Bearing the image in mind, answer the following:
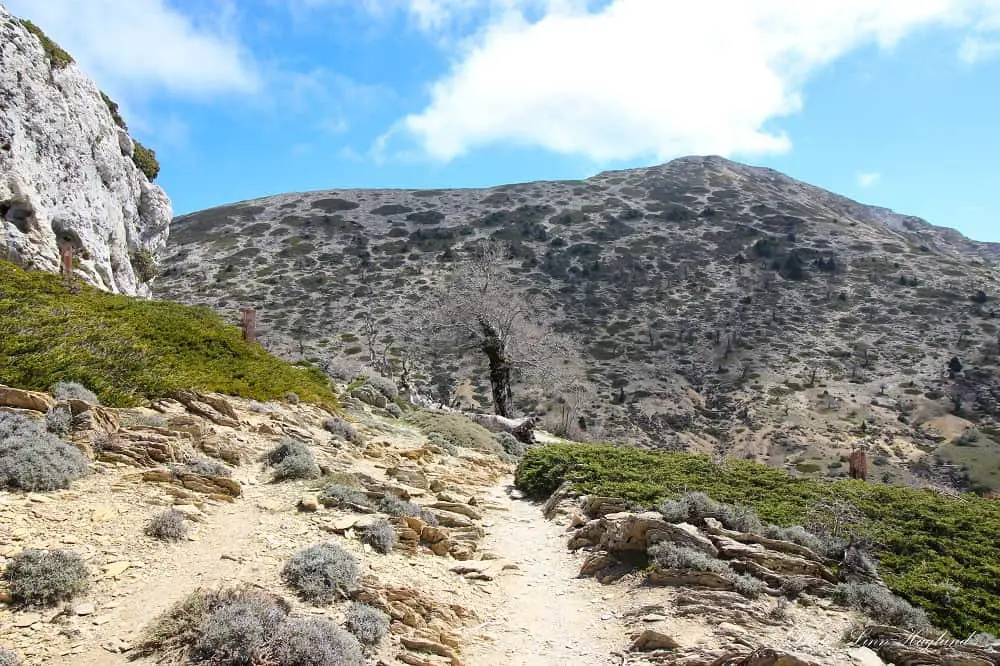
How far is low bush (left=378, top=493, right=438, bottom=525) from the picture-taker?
9562 millimetres

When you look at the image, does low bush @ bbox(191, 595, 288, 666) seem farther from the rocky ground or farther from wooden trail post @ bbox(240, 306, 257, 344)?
wooden trail post @ bbox(240, 306, 257, 344)

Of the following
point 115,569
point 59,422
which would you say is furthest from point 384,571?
point 59,422

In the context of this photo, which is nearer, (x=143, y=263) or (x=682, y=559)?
(x=682, y=559)

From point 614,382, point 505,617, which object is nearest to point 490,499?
point 505,617

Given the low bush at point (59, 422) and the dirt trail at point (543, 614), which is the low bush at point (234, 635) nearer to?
the dirt trail at point (543, 614)

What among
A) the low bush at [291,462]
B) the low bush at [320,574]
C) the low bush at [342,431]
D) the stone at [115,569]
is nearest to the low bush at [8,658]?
the stone at [115,569]

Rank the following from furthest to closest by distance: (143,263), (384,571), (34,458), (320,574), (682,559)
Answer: (143,263) < (682,559) < (384,571) < (34,458) < (320,574)

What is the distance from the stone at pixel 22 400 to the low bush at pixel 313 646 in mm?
5822

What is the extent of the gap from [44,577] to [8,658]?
1042 millimetres

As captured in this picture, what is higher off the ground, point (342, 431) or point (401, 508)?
point (342, 431)

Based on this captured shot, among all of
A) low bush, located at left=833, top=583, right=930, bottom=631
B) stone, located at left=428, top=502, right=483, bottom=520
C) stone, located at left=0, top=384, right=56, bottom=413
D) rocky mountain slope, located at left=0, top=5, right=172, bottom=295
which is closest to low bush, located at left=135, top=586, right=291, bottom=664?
stone, located at left=0, top=384, right=56, bottom=413

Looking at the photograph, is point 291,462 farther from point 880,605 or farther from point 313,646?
point 880,605

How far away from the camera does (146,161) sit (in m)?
23.6

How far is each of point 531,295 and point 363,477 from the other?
47.0 metres
